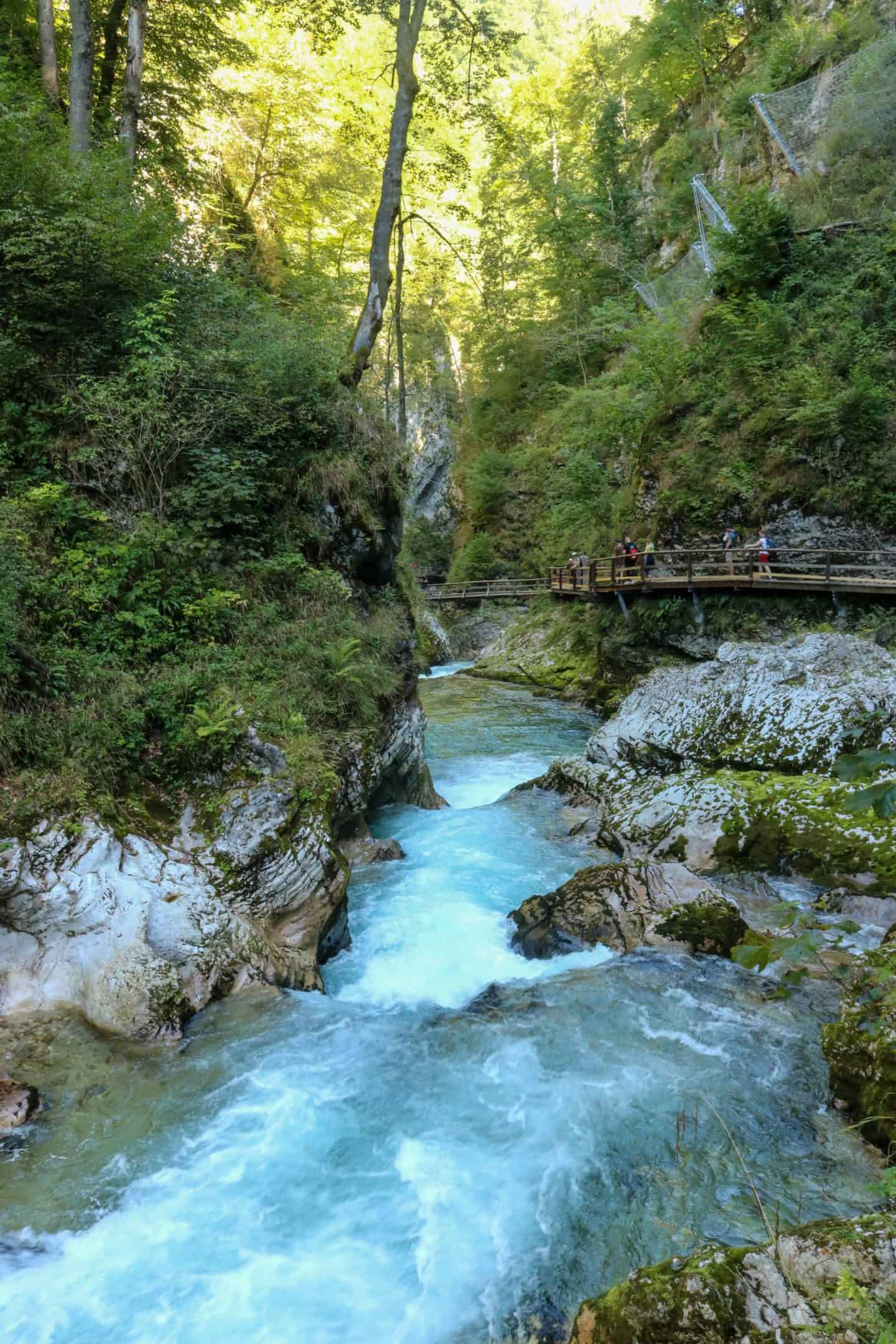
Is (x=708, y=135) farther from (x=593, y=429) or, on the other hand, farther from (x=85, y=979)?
(x=85, y=979)

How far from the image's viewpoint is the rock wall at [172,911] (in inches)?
210

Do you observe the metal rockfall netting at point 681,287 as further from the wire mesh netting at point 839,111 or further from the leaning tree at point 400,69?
the leaning tree at point 400,69

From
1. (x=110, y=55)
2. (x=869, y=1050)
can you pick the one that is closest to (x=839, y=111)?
(x=110, y=55)

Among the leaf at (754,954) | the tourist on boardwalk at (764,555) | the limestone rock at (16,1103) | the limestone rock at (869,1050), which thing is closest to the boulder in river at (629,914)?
the limestone rock at (869,1050)

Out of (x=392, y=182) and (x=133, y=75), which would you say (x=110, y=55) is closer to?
(x=133, y=75)

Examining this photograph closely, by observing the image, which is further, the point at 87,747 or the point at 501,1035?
the point at 87,747

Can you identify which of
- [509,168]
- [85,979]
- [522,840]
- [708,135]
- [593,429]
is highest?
[509,168]

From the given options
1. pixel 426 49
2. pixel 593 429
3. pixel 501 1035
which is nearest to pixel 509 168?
pixel 593 429

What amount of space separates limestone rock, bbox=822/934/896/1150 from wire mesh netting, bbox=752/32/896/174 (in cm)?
2226

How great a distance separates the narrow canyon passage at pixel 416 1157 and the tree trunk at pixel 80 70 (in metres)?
12.0

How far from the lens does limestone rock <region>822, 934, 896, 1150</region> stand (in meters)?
4.22

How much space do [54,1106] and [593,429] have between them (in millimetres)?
26631

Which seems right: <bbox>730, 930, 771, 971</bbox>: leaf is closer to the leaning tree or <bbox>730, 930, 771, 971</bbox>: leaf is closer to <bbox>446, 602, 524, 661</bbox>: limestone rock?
the leaning tree

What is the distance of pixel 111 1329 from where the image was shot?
3.44 meters
